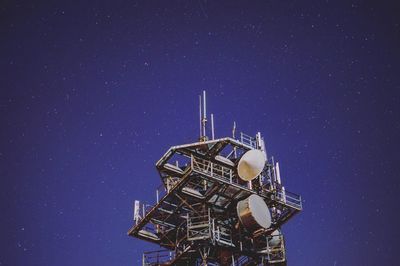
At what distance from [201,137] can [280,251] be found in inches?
400

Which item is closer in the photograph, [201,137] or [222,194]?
[222,194]

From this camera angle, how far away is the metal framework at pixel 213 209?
38312 millimetres

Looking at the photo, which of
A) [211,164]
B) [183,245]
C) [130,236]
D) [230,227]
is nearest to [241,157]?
[211,164]

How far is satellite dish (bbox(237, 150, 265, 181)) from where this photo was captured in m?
38.9

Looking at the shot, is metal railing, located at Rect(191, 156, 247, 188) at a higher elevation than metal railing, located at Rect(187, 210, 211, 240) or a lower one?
higher

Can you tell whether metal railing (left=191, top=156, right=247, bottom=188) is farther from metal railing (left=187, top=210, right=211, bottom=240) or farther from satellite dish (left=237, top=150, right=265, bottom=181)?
metal railing (left=187, top=210, right=211, bottom=240)

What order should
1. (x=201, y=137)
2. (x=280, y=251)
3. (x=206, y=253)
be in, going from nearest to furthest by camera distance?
(x=206, y=253)
(x=280, y=251)
(x=201, y=137)

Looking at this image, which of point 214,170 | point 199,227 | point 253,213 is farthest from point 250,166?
point 199,227

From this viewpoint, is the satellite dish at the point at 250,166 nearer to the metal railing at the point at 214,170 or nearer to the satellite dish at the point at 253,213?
the metal railing at the point at 214,170

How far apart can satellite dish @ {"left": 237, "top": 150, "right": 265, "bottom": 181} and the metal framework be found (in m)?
0.78

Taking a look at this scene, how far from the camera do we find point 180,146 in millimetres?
38969

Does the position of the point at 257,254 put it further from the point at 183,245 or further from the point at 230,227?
the point at 183,245

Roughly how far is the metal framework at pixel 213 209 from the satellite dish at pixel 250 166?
783 mm

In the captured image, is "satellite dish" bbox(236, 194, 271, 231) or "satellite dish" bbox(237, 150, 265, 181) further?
"satellite dish" bbox(237, 150, 265, 181)
